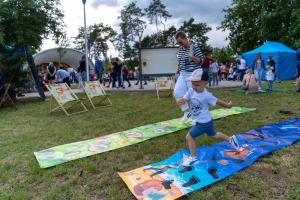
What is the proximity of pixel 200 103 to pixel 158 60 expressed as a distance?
11.2 m

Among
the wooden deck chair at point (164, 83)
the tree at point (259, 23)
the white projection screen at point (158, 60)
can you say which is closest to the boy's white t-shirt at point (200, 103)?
the wooden deck chair at point (164, 83)

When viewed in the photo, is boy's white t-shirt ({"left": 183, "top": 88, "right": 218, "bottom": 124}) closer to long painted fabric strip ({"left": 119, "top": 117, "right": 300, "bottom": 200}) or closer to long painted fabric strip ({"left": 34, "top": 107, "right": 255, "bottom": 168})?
long painted fabric strip ({"left": 119, "top": 117, "right": 300, "bottom": 200})

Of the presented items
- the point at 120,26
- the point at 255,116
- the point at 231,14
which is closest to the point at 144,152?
the point at 255,116

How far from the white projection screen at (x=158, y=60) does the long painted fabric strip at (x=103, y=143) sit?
840 cm

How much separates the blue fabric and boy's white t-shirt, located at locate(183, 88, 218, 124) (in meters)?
0.60

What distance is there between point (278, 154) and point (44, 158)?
351 cm

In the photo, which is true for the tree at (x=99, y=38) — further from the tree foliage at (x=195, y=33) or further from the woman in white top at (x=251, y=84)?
the woman in white top at (x=251, y=84)

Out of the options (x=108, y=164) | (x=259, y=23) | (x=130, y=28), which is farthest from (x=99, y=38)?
(x=108, y=164)

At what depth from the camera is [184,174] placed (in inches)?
142

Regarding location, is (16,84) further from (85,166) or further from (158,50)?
(85,166)

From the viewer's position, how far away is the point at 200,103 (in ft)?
12.8

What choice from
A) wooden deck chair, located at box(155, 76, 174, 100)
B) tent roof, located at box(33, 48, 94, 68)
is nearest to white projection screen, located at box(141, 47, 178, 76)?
wooden deck chair, located at box(155, 76, 174, 100)

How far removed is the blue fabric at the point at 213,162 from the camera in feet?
11.2

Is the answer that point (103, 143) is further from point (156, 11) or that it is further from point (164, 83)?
point (156, 11)
